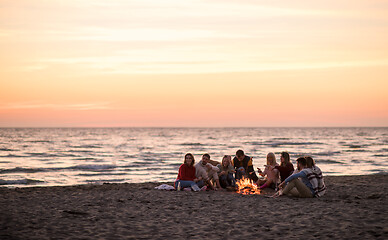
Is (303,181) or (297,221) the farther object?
(303,181)

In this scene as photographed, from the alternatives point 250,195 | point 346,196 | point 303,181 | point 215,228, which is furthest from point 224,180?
point 215,228

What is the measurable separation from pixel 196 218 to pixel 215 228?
1055 millimetres

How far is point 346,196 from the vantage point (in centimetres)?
1200

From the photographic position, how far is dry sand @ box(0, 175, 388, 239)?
284 inches

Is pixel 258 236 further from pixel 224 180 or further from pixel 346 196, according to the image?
pixel 224 180

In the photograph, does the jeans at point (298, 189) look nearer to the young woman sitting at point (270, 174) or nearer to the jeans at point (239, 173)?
the young woman sitting at point (270, 174)

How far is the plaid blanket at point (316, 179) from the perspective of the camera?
37.1 feet

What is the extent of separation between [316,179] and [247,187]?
109 inches

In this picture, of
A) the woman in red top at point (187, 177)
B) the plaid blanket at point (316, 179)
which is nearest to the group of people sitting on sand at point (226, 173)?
the woman in red top at point (187, 177)

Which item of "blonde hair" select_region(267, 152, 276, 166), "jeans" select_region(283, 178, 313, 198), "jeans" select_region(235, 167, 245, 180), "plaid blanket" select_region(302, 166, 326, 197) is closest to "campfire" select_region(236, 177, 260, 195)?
"jeans" select_region(235, 167, 245, 180)

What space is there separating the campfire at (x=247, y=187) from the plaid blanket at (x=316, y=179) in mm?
2178

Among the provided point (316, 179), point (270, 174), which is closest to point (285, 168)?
point (270, 174)

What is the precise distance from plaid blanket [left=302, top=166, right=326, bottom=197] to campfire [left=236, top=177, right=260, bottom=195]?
2.18 m

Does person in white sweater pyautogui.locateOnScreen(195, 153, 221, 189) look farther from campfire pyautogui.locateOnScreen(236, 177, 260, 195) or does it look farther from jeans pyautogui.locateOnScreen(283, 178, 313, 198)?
jeans pyautogui.locateOnScreen(283, 178, 313, 198)
